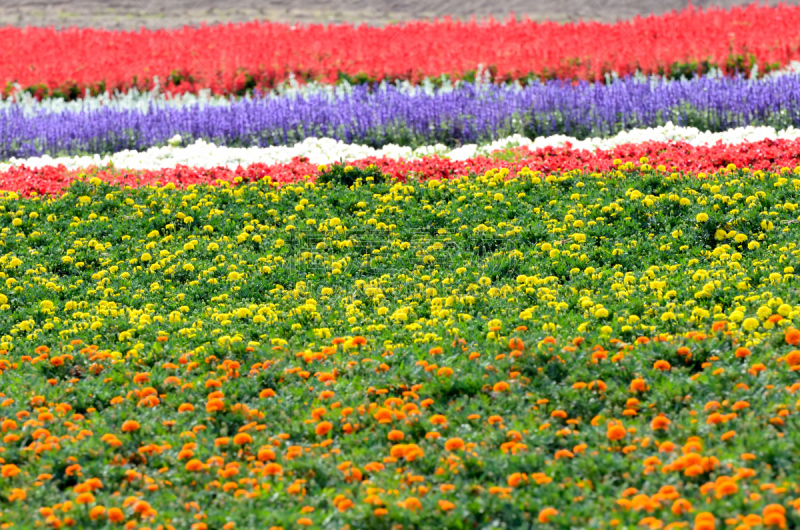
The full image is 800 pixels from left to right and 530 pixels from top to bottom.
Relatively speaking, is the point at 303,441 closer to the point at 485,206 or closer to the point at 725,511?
the point at 725,511

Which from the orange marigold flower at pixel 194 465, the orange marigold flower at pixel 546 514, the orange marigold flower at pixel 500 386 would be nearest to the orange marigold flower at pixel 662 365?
the orange marigold flower at pixel 500 386

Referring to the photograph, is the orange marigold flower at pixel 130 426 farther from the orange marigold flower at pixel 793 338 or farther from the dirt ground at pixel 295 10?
the dirt ground at pixel 295 10

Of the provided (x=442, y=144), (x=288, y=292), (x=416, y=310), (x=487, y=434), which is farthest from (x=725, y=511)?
(x=442, y=144)

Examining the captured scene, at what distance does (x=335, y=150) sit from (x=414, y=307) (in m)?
4.71

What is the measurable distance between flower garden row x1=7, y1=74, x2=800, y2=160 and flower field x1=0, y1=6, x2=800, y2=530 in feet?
0.15

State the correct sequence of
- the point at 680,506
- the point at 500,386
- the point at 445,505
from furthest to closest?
the point at 500,386 < the point at 445,505 < the point at 680,506

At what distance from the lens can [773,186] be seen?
7.82 metres

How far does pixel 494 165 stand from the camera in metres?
9.20

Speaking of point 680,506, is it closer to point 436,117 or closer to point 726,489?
point 726,489

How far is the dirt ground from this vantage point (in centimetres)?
2025

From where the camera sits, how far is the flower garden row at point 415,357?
3871 mm

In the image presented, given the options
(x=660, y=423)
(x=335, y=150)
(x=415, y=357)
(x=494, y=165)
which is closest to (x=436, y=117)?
(x=335, y=150)

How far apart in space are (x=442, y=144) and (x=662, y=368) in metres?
6.14

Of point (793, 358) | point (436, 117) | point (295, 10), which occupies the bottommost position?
point (793, 358)
